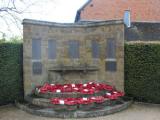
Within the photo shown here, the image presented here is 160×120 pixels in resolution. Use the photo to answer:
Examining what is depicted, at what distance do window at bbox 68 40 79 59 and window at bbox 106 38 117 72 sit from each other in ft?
4.33

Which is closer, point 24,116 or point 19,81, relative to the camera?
point 24,116

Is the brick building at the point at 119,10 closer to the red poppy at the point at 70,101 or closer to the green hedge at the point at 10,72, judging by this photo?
the green hedge at the point at 10,72

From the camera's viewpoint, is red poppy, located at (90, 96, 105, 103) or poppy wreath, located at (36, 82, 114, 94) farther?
poppy wreath, located at (36, 82, 114, 94)

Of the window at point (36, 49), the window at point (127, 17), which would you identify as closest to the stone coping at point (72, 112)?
the window at point (36, 49)

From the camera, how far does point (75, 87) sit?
10.3m

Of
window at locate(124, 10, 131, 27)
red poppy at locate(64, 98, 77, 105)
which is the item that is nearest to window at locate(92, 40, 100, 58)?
red poppy at locate(64, 98, 77, 105)

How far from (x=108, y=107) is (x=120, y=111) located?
43cm

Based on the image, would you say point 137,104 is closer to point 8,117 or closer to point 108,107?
point 108,107

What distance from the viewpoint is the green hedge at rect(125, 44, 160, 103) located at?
33.3 ft

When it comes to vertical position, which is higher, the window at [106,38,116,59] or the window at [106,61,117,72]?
the window at [106,38,116,59]

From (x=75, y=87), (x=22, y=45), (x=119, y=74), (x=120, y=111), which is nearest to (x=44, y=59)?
(x=22, y=45)

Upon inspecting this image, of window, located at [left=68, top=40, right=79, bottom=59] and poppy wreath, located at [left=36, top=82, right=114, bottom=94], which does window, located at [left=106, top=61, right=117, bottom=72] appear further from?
window, located at [left=68, top=40, right=79, bottom=59]

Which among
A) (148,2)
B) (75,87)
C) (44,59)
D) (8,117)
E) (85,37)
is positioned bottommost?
(8,117)

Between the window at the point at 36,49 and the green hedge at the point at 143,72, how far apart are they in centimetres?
351
